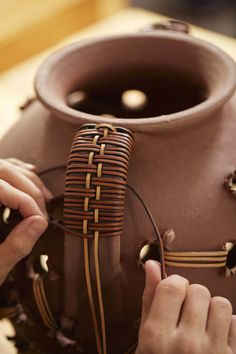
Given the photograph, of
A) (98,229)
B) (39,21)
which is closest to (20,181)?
(98,229)

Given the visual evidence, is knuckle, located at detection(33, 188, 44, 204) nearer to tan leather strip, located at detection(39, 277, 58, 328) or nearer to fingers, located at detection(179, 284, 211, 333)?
tan leather strip, located at detection(39, 277, 58, 328)

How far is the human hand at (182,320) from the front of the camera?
608 mm

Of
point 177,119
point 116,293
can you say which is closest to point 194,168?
point 177,119

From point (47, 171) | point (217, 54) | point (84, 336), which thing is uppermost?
point (217, 54)

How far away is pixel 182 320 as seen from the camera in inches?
24.5

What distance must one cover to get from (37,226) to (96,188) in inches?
3.7

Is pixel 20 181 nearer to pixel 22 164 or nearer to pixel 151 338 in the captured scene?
pixel 22 164

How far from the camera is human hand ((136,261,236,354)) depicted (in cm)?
61

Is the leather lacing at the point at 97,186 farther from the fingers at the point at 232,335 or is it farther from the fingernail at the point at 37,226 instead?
the fingers at the point at 232,335

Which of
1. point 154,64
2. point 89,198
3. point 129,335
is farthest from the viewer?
point 154,64

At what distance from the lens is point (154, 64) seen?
Result: 0.90 metres

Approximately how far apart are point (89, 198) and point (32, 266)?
0.18 meters

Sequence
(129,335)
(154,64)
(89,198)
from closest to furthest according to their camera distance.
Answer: (89,198) < (129,335) < (154,64)

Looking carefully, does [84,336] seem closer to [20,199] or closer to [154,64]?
[20,199]
